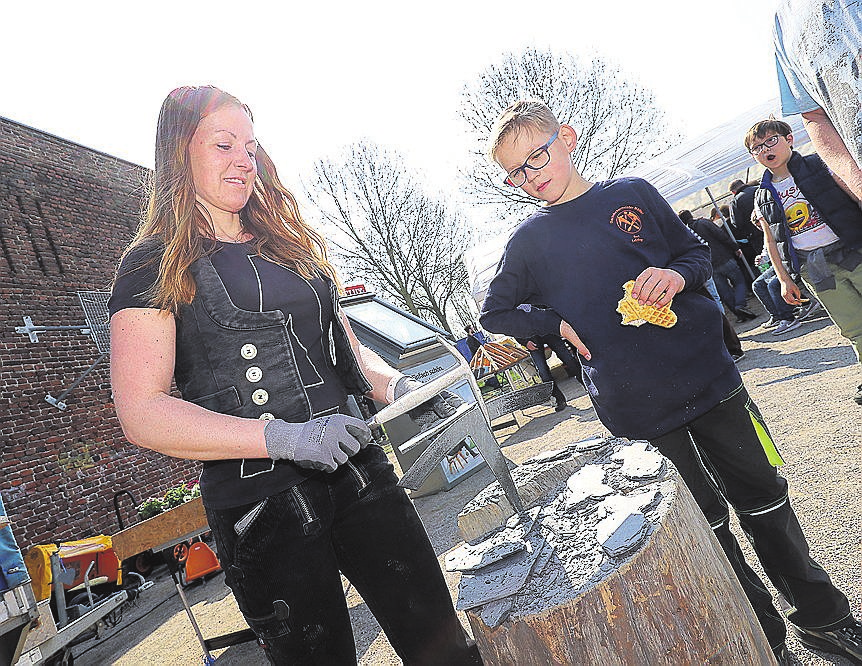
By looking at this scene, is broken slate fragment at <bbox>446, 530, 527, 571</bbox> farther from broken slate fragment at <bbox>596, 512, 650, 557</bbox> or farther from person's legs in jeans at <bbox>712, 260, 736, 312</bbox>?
person's legs in jeans at <bbox>712, 260, 736, 312</bbox>

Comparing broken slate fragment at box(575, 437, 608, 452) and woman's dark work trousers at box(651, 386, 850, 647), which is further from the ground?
broken slate fragment at box(575, 437, 608, 452)

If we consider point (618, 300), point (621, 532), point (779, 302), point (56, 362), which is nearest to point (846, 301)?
point (618, 300)

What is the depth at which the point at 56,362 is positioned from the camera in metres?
7.93

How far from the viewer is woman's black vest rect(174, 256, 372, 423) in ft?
4.34

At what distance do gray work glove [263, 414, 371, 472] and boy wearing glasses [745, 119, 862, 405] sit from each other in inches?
119

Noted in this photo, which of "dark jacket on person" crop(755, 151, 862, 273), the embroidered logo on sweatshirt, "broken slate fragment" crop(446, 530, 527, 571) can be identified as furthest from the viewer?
"dark jacket on person" crop(755, 151, 862, 273)

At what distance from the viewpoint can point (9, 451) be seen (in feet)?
23.0

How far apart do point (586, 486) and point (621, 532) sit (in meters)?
0.33

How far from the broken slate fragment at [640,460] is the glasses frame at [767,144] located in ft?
7.97

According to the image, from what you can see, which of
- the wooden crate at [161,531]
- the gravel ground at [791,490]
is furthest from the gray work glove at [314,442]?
the wooden crate at [161,531]

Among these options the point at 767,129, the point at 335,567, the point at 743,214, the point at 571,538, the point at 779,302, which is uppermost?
the point at 767,129

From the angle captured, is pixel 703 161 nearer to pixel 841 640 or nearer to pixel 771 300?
pixel 771 300

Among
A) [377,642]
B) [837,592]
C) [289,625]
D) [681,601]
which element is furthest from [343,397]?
[377,642]

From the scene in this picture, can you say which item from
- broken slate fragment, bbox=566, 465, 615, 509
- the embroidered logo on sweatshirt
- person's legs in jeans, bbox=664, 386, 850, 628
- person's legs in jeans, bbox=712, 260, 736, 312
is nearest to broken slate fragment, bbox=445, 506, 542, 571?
broken slate fragment, bbox=566, 465, 615, 509
